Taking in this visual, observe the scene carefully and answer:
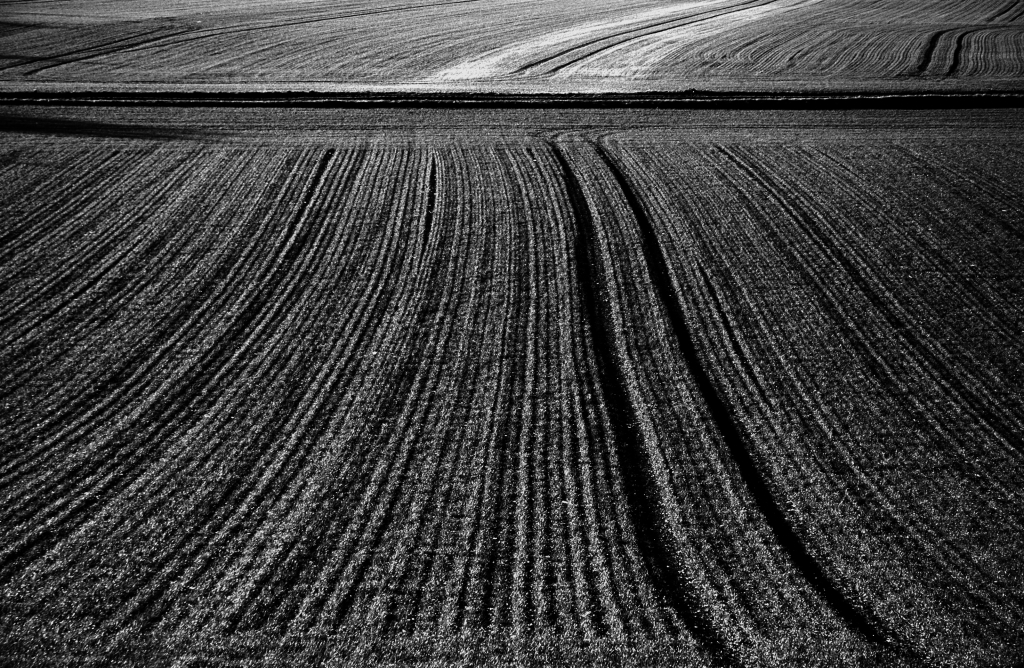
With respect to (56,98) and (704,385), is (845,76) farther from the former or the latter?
(56,98)

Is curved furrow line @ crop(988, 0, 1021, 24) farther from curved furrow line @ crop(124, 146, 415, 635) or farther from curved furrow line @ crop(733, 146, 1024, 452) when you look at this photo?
curved furrow line @ crop(124, 146, 415, 635)

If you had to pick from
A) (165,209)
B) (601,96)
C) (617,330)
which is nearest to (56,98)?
(165,209)

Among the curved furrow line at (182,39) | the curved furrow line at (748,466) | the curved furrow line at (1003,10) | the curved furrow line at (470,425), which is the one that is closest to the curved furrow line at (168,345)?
the curved furrow line at (470,425)

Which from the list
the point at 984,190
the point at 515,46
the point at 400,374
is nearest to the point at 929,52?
the point at 515,46

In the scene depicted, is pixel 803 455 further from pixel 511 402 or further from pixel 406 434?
pixel 406 434

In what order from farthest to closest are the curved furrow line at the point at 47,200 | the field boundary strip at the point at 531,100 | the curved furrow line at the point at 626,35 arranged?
the curved furrow line at the point at 626,35 → the field boundary strip at the point at 531,100 → the curved furrow line at the point at 47,200

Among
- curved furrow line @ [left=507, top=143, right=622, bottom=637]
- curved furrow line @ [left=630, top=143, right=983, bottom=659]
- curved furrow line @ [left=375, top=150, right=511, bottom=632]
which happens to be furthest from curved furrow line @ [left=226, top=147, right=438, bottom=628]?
curved furrow line @ [left=630, top=143, right=983, bottom=659]

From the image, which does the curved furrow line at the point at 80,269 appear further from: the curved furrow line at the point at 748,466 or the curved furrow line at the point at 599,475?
the curved furrow line at the point at 748,466
